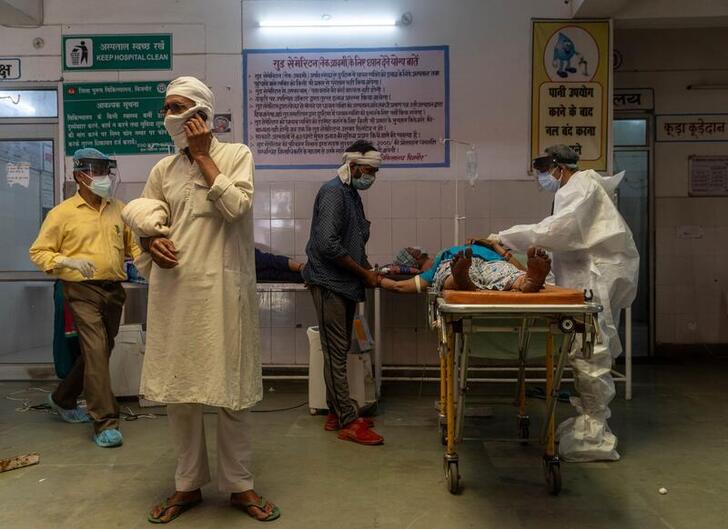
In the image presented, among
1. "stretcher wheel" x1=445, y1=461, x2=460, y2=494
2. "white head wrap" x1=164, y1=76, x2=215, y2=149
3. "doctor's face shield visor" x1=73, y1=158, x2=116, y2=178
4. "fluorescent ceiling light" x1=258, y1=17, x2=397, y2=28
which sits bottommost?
"stretcher wheel" x1=445, y1=461, x2=460, y2=494

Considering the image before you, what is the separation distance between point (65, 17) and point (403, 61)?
269 centimetres

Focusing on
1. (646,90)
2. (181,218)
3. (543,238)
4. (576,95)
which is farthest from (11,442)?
(646,90)

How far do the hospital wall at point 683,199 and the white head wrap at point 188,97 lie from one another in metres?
4.54

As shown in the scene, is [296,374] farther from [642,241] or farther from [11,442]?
[642,241]

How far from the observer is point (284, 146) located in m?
4.64

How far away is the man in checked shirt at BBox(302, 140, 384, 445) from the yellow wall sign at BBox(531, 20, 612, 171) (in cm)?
184

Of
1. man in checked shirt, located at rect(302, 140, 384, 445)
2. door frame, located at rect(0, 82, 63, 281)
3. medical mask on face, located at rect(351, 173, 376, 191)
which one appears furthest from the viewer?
door frame, located at rect(0, 82, 63, 281)

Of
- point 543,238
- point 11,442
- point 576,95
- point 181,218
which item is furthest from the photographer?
point 576,95

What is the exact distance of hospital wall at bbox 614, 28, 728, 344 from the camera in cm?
549

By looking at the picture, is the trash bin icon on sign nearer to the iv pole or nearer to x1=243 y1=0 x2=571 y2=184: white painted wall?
x1=243 y1=0 x2=571 y2=184: white painted wall

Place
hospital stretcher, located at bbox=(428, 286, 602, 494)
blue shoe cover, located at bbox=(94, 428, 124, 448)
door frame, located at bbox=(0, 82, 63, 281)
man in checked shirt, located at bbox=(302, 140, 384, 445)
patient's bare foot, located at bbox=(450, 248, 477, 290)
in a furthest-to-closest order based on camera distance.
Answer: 1. door frame, located at bbox=(0, 82, 63, 281)
2. man in checked shirt, located at bbox=(302, 140, 384, 445)
3. blue shoe cover, located at bbox=(94, 428, 124, 448)
4. patient's bare foot, located at bbox=(450, 248, 477, 290)
5. hospital stretcher, located at bbox=(428, 286, 602, 494)

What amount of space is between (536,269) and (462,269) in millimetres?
301

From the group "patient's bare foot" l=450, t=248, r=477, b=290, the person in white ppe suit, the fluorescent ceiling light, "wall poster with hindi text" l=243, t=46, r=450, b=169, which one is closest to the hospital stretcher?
"patient's bare foot" l=450, t=248, r=477, b=290

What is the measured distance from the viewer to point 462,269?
2.41 metres
